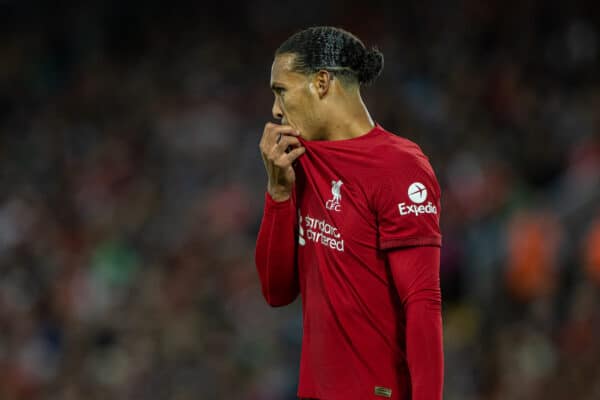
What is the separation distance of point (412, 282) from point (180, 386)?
518 cm

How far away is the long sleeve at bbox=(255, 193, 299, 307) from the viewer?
120 inches

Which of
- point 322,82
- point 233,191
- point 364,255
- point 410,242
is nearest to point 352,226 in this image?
point 364,255

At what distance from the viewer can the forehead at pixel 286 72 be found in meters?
2.93

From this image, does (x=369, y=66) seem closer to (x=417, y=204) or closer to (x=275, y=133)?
(x=275, y=133)

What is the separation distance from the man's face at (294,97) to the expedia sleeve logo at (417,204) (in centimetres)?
37

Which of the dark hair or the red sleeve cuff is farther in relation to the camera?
the dark hair

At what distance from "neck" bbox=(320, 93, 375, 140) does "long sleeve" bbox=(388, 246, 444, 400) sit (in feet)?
1.29

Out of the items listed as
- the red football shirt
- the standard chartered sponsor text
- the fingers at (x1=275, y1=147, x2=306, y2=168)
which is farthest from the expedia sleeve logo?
the fingers at (x1=275, y1=147, x2=306, y2=168)

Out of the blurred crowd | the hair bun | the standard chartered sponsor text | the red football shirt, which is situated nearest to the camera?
the red football shirt

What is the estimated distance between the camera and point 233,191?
370 inches

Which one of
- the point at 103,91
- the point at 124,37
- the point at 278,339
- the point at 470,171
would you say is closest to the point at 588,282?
the point at 470,171

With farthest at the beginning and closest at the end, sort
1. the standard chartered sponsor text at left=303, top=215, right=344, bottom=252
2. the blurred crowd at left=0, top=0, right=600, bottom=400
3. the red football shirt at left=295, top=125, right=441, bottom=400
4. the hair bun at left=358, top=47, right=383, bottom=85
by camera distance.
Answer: the blurred crowd at left=0, top=0, right=600, bottom=400, the hair bun at left=358, top=47, right=383, bottom=85, the standard chartered sponsor text at left=303, top=215, right=344, bottom=252, the red football shirt at left=295, top=125, right=441, bottom=400

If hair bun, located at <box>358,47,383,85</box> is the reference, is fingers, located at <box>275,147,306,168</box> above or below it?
below

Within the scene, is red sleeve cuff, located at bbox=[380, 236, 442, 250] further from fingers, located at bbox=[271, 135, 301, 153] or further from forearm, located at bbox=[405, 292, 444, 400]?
fingers, located at bbox=[271, 135, 301, 153]
